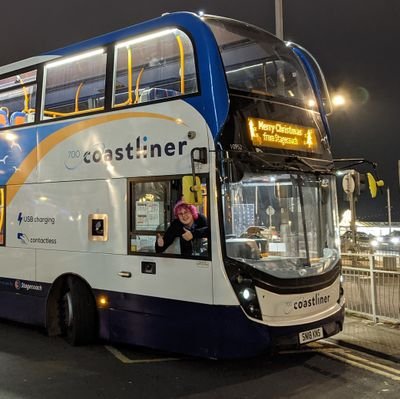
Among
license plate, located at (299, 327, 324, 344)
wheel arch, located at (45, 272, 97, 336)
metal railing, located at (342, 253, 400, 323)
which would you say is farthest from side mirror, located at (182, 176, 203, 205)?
metal railing, located at (342, 253, 400, 323)

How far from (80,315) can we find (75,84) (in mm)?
3348

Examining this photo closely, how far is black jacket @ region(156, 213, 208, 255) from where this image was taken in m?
5.91

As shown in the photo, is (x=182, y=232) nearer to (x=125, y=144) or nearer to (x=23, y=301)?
(x=125, y=144)

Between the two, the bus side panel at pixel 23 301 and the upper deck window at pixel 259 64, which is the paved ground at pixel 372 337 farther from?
the bus side panel at pixel 23 301

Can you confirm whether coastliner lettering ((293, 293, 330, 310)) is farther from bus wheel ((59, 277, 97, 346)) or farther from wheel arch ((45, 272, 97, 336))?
wheel arch ((45, 272, 97, 336))

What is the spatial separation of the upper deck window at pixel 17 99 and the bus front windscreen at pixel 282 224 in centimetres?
394

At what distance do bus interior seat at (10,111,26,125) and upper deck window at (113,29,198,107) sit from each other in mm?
2103

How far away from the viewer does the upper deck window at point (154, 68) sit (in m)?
6.25

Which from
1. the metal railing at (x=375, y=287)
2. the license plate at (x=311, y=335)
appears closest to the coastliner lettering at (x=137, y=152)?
the license plate at (x=311, y=335)

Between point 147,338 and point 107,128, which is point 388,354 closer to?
point 147,338

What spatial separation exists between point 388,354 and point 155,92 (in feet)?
14.9

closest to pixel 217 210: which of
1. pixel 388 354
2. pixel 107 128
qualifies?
pixel 107 128

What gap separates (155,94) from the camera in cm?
651

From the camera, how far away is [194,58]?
20.0 ft
